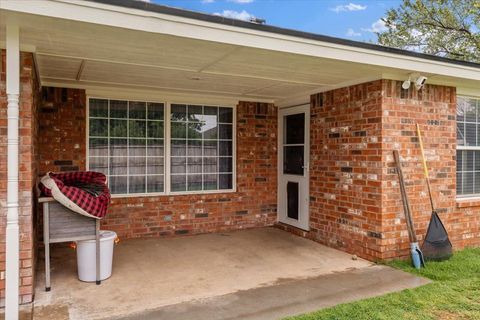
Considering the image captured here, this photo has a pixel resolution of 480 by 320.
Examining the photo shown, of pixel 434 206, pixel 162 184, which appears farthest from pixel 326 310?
pixel 162 184

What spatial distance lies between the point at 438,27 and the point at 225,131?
998 centimetres

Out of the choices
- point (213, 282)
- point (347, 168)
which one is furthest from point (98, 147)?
point (347, 168)

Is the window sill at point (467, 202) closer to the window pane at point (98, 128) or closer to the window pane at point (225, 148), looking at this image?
the window pane at point (225, 148)

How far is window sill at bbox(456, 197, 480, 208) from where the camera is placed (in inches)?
215

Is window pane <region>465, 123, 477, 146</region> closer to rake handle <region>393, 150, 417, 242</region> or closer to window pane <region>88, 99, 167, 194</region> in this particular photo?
rake handle <region>393, 150, 417, 242</region>

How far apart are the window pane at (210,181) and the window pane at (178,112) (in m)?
1.10

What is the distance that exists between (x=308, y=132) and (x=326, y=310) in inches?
133

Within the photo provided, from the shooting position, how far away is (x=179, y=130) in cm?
635

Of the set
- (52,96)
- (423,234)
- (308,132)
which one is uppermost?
(52,96)

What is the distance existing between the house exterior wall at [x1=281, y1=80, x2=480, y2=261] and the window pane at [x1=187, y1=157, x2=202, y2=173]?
2.05 m

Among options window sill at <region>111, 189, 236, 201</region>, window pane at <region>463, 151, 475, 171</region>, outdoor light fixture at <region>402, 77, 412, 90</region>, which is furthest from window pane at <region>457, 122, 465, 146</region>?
window sill at <region>111, 189, 236, 201</region>

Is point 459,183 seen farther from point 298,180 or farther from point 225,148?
point 225,148

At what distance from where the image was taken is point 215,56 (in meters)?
3.86

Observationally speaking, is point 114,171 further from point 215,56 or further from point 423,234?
point 423,234
